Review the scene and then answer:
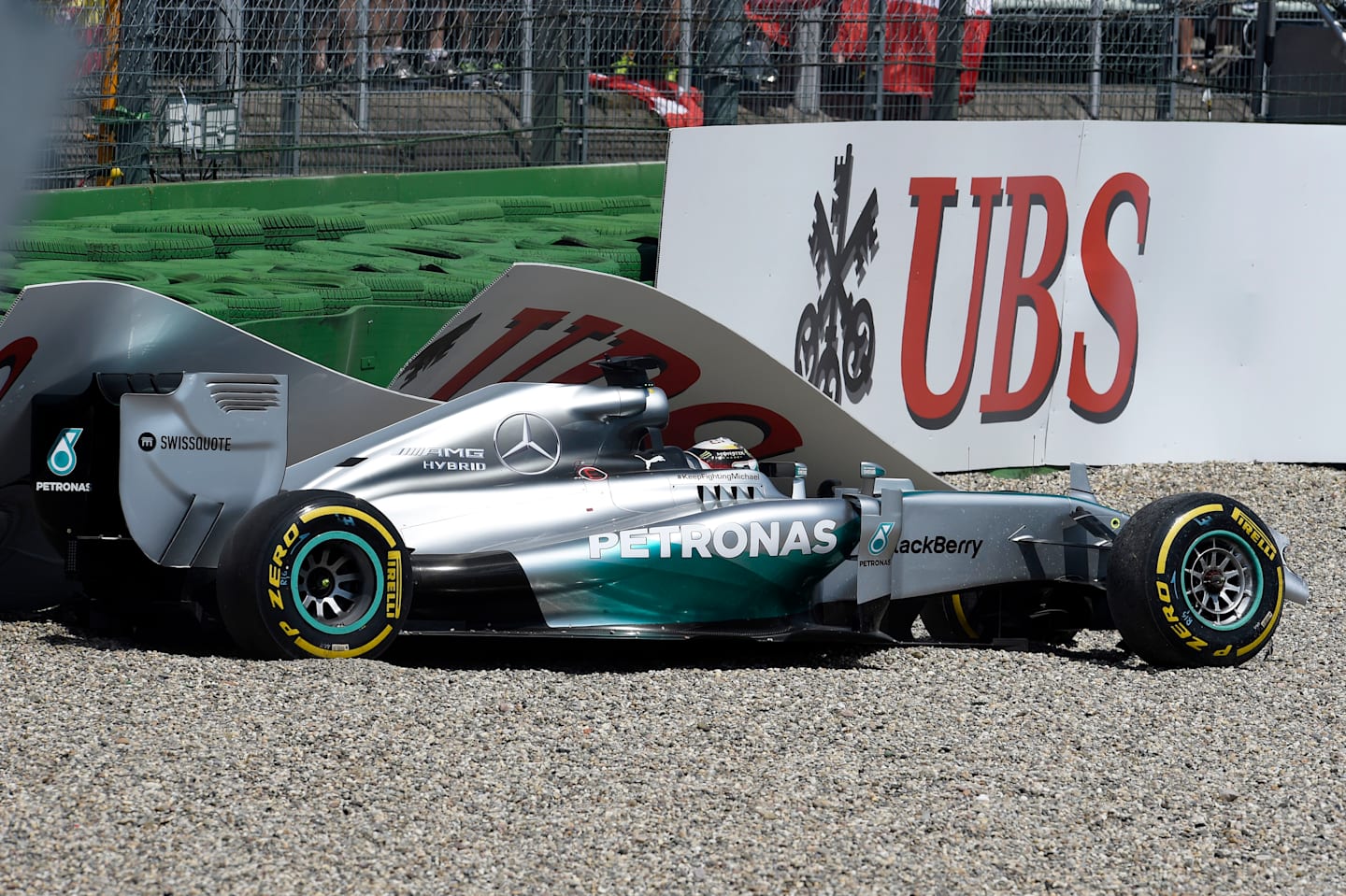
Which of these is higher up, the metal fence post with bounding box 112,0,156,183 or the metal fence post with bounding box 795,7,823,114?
the metal fence post with bounding box 795,7,823,114

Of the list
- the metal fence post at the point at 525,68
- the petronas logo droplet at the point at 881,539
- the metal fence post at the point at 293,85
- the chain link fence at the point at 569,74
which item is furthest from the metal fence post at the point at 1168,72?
the petronas logo droplet at the point at 881,539

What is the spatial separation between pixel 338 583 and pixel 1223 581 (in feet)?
9.87

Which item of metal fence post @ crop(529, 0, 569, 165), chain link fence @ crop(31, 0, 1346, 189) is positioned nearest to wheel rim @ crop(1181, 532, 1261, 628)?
chain link fence @ crop(31, 0, 1346, 189)

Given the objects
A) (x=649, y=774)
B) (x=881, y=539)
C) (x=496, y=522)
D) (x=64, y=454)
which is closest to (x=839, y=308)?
(x=881, y=539)

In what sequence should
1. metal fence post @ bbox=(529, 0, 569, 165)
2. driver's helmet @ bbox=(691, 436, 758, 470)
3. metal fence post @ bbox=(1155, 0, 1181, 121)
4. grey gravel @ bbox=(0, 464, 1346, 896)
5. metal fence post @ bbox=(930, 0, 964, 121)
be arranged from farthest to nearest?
metal fence post @ bbox=(1155, 0, 1181, 121) < metal fence post @ bbox=(529, 0, 569, 165) < metal fence post @ bbox=(930, 0, 964, 121) < driver's helmet @ bbox=(691, 436, 758, 470) < grey gravel @ bbox=(0, 464, 1346, 896)

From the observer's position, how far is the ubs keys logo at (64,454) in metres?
5.29

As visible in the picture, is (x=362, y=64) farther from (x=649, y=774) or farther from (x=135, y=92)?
(x=649, y=774)

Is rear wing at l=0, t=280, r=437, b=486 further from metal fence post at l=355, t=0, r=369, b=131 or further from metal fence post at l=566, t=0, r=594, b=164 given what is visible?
metal fence post at l=566, t=0, r=594, b=164

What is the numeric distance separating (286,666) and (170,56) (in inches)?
248

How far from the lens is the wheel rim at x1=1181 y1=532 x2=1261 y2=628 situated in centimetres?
589

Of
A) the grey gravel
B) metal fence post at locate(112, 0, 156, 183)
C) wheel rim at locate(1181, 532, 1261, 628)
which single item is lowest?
the grey gravel

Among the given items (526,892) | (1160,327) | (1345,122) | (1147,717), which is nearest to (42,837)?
(526,892)

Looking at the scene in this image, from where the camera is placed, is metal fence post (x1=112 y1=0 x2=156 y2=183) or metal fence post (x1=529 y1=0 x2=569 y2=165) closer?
metal fence post (x1=112 y1=0 x2=156 y2=183)

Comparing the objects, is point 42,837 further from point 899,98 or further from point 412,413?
point 899,98
